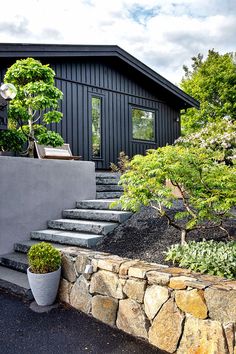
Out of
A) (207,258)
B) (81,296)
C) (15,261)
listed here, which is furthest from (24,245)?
(207,258)

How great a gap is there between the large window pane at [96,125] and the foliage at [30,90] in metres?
2.53

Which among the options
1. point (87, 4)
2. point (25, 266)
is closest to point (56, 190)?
point (25, 266)

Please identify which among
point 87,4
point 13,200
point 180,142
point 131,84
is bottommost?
point 13,200

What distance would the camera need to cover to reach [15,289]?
3215 millimetres

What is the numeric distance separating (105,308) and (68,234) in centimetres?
144

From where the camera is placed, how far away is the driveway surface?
7.34 ft

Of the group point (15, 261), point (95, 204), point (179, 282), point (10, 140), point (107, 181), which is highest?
point (10, 140)

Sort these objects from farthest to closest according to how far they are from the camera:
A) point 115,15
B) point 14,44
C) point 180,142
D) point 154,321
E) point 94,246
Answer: point 180,142
point 115,15
point 14,44
point 94,246
point 154,321

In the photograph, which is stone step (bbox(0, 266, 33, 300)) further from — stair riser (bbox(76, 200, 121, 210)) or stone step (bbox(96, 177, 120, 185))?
stone step (bbox(96, 177, 120, 185))

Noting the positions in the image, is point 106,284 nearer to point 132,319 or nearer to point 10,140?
point 132,319

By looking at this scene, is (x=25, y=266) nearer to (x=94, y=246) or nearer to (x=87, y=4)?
(x=94, y=246)

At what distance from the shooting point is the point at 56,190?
4.66 m

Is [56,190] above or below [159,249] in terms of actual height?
above

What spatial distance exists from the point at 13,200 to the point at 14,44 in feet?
11.9
